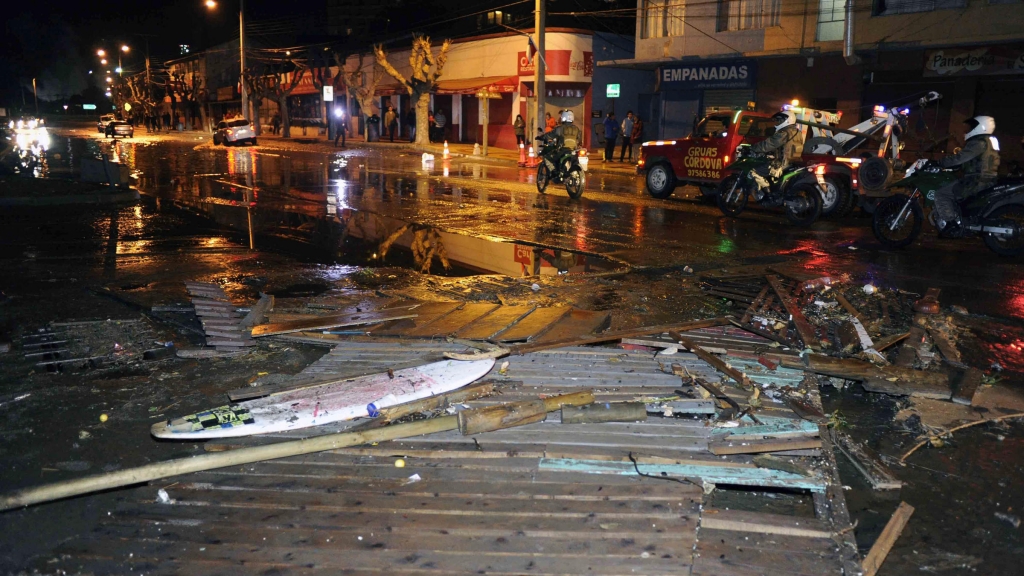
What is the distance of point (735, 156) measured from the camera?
53.1 ft

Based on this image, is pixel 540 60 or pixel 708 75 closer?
pixel 540 60

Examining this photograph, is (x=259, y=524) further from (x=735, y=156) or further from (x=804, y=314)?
(x=735, y=156)

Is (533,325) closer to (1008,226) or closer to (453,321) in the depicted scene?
(453,321)

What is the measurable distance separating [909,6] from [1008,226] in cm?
1469

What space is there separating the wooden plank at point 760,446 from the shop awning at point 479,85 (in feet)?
112

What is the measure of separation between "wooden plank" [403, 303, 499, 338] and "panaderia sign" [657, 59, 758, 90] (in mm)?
22897

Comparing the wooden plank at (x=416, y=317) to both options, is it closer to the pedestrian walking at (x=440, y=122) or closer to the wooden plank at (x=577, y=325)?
the wooden plank at (x=577, y=325)

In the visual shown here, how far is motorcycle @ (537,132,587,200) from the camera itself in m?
16.9

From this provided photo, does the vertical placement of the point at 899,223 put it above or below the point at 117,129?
below

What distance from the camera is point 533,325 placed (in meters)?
6.55

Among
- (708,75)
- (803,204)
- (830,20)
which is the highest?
(830,20)

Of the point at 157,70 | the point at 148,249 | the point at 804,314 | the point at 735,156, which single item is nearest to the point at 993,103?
the point at 735,156

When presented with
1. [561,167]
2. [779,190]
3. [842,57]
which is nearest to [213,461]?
[779,190]

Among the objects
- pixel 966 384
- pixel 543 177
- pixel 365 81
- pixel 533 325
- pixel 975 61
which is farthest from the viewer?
pixel 365 81
